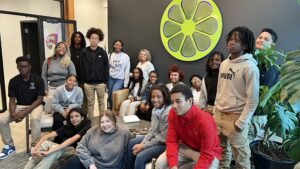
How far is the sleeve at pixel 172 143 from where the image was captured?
1.93m

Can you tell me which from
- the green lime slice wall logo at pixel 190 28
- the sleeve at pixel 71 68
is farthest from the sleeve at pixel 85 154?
the green lime slice wall logo at pixel 190 28

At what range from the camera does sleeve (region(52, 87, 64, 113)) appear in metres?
3.17

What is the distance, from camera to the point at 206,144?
1.84 meters

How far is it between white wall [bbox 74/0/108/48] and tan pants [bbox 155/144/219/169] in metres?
5.12

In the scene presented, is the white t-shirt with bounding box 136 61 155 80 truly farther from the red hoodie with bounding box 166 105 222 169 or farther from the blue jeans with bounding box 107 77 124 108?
the red hoodie with bounding box 166 105 222 169

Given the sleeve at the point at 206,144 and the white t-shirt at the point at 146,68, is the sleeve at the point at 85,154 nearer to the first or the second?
the sleeve at the point at 206,144

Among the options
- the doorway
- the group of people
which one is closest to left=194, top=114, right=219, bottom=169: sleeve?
the group of people

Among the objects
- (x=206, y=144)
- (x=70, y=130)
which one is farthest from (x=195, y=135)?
(x=70, y=130)

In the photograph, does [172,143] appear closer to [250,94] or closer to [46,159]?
[250,94]

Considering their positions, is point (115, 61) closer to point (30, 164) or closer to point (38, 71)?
point (30, 164)

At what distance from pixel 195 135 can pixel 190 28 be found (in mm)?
2081

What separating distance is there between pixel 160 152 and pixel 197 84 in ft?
4.99

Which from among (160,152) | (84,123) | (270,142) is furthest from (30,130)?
(270,142)

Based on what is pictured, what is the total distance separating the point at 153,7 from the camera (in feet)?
13.0
